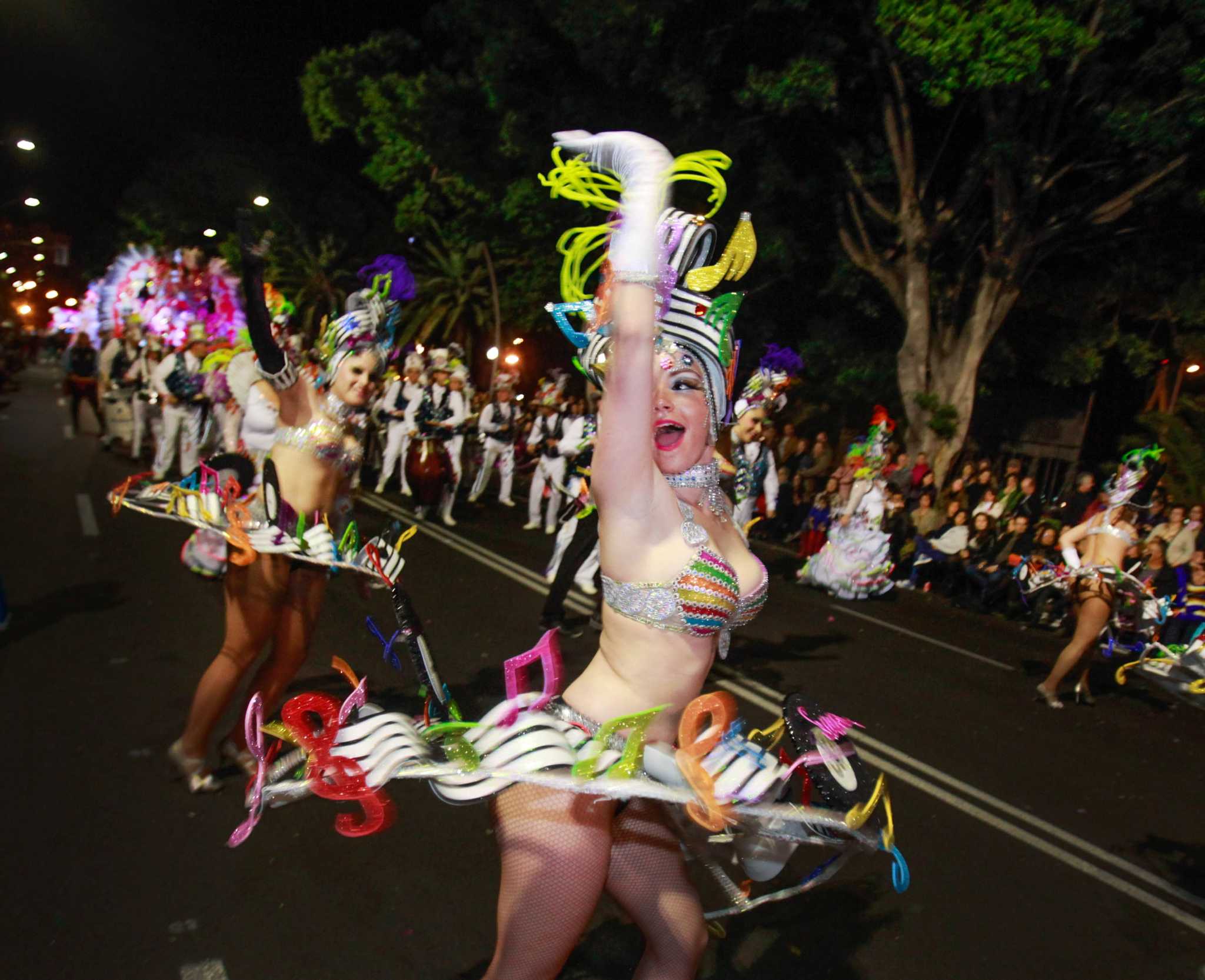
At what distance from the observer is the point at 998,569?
11.2 metres

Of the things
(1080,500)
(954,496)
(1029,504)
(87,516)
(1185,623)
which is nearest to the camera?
(1185,623)

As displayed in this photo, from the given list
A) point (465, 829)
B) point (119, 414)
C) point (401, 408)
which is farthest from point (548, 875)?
point (119, 414)

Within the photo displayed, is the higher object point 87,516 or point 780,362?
point 780,362

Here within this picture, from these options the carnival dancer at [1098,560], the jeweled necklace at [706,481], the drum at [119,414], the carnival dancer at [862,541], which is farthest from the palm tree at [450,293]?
the jeweled necklace at [706,481]

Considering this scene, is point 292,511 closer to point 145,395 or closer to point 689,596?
point 689,596

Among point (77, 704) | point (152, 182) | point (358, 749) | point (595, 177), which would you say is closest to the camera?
point (358, 749)

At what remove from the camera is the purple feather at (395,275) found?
4.76 metres

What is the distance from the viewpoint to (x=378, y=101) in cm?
2822

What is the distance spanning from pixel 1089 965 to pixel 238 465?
413 cm

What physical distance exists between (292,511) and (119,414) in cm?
1315

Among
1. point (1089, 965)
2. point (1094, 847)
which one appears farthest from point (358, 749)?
point (1094, 847)

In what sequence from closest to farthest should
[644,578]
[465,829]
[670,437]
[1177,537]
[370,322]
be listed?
[644,578] → [670,437] → [465,829] → [370,322] → [1177,537]

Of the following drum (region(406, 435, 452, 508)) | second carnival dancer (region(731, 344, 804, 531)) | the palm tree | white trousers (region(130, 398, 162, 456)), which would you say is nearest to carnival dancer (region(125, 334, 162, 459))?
white trousers (region(130, 398, 162, 456))

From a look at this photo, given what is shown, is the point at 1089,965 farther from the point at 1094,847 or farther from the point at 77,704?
the point at 77,704
